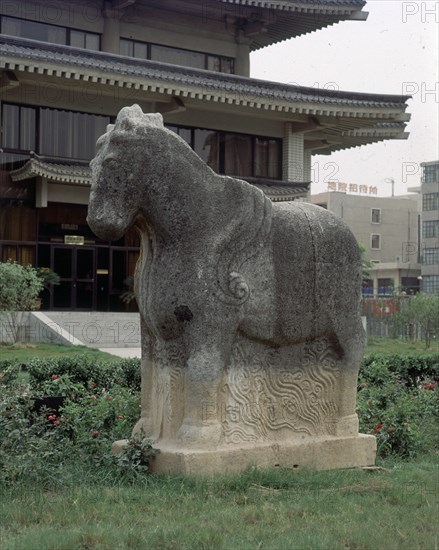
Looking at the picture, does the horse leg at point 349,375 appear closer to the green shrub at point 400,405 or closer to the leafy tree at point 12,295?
the green shrub at point 400,405

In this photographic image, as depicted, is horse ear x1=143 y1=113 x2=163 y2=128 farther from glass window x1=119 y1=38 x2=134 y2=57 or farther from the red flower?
glass window x1=119 y1=38 x2=134 y2=57

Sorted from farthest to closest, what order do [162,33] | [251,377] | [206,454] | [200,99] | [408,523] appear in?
[162,33], [200,99], [251,377], [206,454], [408,523]

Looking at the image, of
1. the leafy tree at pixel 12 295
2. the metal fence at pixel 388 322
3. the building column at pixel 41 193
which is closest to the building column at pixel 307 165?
the metal fence at pixel 388 322

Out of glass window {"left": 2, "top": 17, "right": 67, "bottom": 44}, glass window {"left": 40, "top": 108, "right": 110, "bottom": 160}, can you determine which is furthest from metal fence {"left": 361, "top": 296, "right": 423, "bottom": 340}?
glass window {"left": 2, "top": 17, "right": 67, "bottom": 44}

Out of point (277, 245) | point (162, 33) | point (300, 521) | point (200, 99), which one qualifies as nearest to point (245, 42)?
point (162, 33)

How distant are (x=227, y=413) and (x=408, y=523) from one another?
1658 mm

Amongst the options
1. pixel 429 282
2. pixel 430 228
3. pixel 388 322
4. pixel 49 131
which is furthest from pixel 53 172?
pixel 430 228

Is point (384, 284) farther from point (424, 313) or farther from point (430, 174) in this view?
point (424, 313)

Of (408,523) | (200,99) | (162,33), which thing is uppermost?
(162,33)

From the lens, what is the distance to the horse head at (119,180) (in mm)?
5652

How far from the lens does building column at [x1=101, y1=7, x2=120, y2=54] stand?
1036 inches

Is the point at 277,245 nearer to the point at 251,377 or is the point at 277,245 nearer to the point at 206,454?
the point at 251,377

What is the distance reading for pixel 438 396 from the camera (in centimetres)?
945

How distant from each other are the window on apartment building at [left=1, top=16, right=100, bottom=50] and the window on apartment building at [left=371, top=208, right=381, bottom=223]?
4020cm
